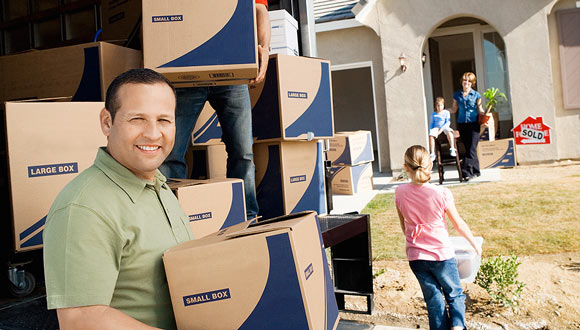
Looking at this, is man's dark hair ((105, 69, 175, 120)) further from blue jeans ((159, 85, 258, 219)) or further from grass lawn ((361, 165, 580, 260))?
grass lawn ((361, 165, 580, 260))

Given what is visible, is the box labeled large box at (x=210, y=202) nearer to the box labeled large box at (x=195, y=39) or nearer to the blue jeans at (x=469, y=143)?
the box labeled large box at (x=195, y=39)

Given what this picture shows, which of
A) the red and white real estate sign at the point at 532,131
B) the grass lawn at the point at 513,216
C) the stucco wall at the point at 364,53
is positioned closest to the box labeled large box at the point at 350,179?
the grass lawn at the point at 513,216

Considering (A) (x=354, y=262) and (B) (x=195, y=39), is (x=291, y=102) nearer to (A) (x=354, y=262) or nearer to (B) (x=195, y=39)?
(B) (x=195, y=39)

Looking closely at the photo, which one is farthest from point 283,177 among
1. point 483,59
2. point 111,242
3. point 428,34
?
point 483,59

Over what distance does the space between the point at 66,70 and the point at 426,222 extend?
7.00 ft

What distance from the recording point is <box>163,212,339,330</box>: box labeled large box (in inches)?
51.5

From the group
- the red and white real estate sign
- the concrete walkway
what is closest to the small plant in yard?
the concrete walkway

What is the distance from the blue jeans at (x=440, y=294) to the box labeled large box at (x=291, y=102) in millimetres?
1017

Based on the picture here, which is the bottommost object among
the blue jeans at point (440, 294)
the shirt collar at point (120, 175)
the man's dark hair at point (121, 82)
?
the blue jeans at point (440, 294)

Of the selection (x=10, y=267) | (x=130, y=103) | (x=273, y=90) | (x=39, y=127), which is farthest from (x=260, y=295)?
(x=273, y=90)

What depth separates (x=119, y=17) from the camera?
3.23 meters

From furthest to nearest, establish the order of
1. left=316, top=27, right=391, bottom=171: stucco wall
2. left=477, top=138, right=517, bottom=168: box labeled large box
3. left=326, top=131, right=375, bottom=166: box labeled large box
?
1. left=316, top=27, right=391, bottom=171: stucco wall
2. left=477, top=138, right=517, bottom=168: box labeled large box
3. left=326, top=131, right=375, bottom=166: box labeled large box

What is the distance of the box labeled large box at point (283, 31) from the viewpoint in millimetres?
3623

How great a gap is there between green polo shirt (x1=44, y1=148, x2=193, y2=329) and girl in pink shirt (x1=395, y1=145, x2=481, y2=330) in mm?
2013
